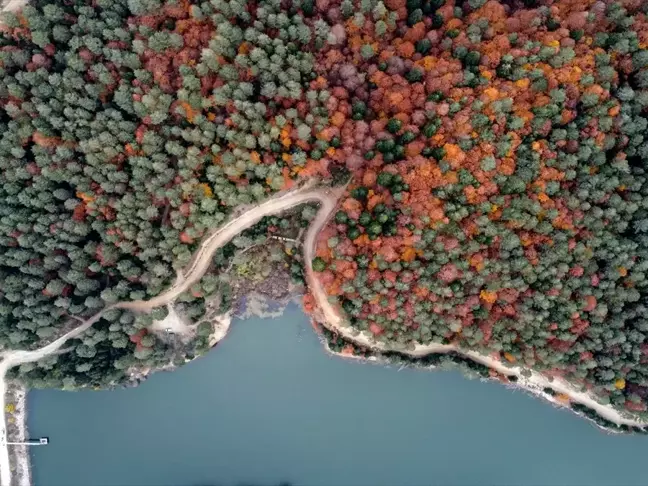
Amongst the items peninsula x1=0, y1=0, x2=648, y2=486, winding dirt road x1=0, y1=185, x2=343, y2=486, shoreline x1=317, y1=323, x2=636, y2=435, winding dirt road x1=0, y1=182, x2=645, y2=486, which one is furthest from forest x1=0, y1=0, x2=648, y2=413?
shoreline x1=317, y1=323, x2=636, y2=435

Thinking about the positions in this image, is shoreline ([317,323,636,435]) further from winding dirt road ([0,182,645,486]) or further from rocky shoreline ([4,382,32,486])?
rocky shoreline ([4,382,32,486])

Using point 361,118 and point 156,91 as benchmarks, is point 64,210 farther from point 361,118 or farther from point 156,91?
point 361,118

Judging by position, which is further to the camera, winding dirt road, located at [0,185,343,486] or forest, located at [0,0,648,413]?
winding dirt road, located at [0,185,343,486]

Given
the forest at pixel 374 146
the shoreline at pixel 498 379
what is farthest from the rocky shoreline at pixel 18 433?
the shoreline at pixel 498 379

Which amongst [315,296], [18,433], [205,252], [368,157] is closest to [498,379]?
[315,296]

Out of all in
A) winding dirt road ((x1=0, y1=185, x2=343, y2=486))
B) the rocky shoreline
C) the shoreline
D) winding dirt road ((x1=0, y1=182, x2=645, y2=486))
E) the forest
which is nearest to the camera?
the forest

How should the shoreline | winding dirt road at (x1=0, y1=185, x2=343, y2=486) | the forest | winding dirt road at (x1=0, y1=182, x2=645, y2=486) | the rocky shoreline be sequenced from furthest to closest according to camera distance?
the rocky shoreline → the shoreline → winding dirt road at (x1=0, y1=182, x2=645, y2=486) → winding dirt road at (x1=0, y1=185, x2=343, y2=486) → the forest
